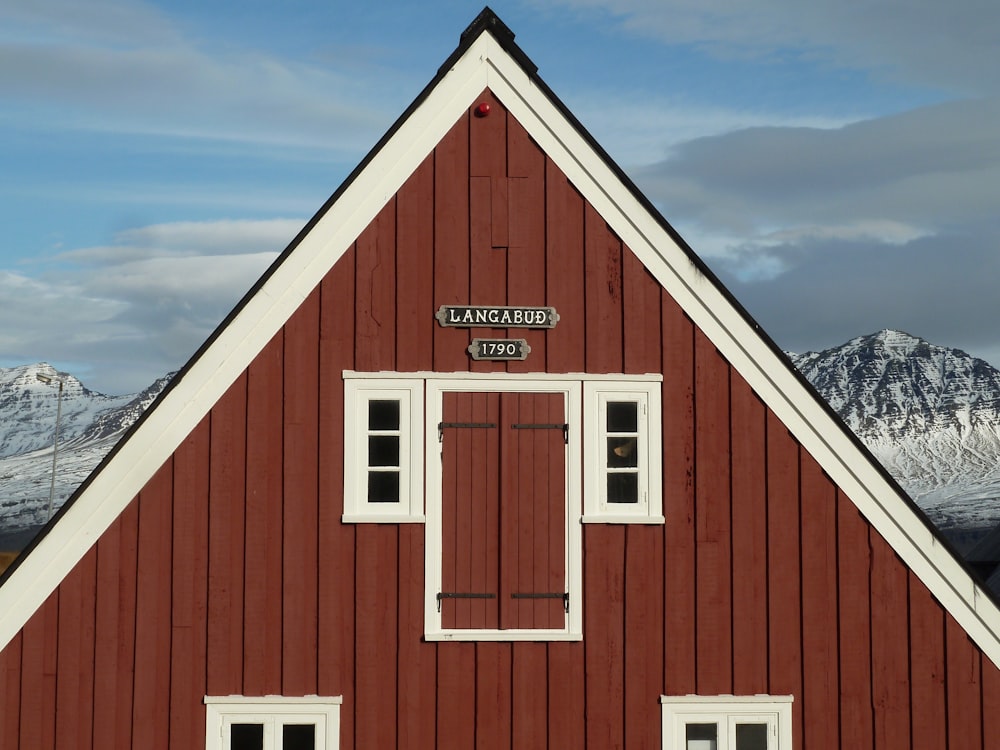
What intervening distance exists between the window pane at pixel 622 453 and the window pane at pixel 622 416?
0.12m

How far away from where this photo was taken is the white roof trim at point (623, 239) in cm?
1146

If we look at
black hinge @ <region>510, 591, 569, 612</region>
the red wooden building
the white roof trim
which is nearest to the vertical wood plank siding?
the red wooden building

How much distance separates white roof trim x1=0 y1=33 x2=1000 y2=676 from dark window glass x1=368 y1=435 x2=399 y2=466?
4.76 feet

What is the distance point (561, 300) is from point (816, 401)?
2661 mm

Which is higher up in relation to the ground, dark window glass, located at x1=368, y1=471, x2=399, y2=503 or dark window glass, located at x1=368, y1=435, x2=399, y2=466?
dark window glass, located at x1=368, y1=435, x2=399, y2=466

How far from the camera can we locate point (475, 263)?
1190cm

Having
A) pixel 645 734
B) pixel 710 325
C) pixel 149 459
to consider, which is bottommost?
pixel 645 734

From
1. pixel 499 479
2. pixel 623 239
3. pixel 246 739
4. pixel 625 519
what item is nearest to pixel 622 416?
pixel 625 519

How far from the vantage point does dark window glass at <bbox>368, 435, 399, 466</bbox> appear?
1183cm

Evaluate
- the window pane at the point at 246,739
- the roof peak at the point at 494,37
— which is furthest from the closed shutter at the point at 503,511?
the roof peak at the point at 494,37

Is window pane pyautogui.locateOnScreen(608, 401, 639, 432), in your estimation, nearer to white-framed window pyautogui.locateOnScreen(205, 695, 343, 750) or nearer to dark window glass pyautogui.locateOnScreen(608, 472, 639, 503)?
dark window glass pyautogui.locateOnScreen(608, 472, 639, 503)

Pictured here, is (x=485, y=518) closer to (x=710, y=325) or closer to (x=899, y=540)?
(x=710, y=325)

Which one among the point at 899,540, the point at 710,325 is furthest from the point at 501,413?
the point at 899,540

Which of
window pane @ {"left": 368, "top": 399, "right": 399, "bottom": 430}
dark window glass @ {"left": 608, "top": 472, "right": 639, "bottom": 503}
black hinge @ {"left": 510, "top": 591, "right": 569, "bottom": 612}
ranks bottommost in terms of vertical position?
black hinge @ {"left": 510, "top": 591, "right": 569, "bottom": 612}
